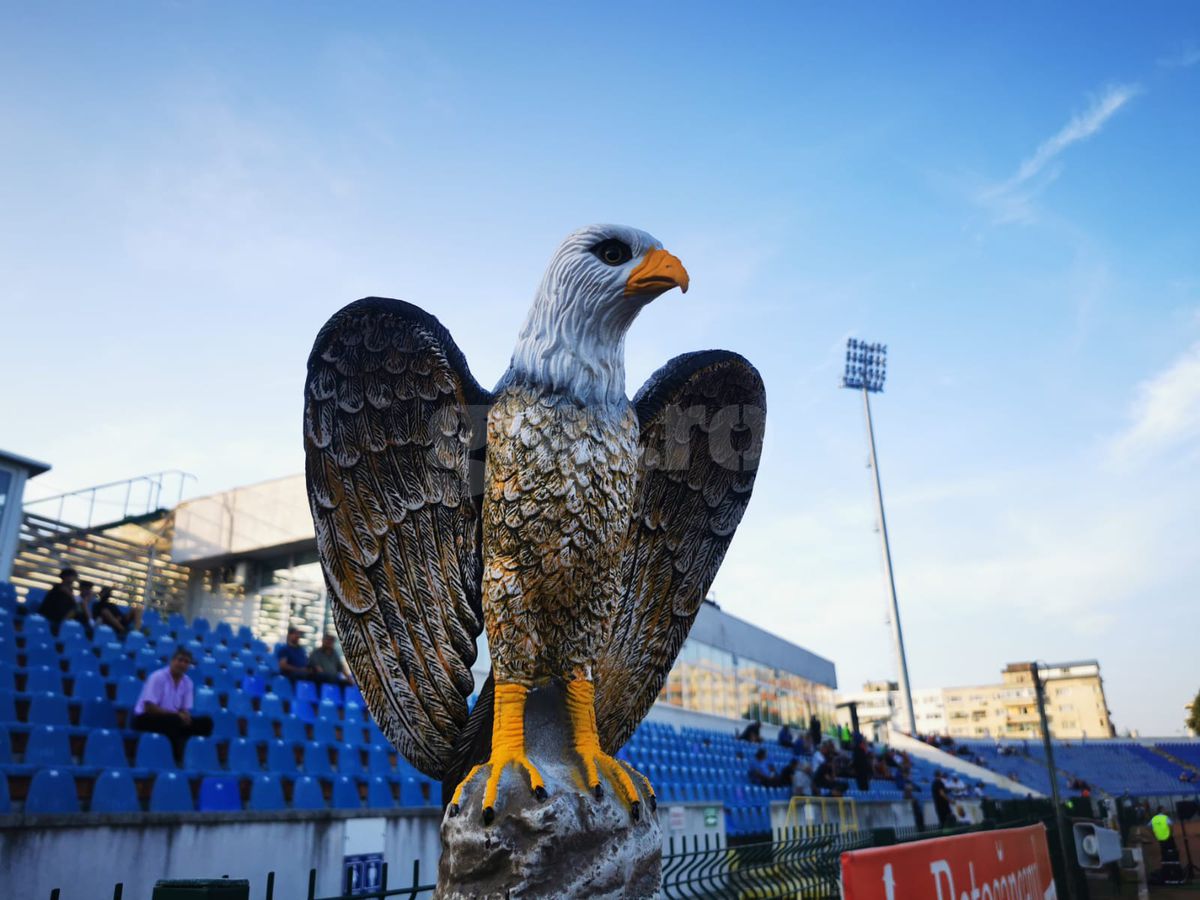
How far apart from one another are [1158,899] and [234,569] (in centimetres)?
1282

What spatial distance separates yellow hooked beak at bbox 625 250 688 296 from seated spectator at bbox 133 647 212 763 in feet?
13.4

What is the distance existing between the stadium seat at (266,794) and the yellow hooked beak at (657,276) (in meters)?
4.04

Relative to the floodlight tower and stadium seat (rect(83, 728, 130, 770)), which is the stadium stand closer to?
→ stadium seat (rect(83, 728, 130, 770))

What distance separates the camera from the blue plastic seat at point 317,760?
5637mm

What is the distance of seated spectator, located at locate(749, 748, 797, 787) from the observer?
12.7 m

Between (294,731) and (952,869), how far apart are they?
4.77 m

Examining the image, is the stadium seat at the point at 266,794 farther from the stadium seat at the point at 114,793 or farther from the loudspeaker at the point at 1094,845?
the loudspeaker at the point at 1094,845

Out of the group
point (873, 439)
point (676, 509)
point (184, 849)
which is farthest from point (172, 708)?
point (873, 439)

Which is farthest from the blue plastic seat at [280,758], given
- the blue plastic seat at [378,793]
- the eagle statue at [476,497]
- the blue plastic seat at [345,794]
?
the eagle statue at [476,497]

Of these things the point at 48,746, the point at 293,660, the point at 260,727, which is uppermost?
the point at 293,660

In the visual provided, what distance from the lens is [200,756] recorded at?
5.00m

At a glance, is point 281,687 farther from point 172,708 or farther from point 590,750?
point 590,750

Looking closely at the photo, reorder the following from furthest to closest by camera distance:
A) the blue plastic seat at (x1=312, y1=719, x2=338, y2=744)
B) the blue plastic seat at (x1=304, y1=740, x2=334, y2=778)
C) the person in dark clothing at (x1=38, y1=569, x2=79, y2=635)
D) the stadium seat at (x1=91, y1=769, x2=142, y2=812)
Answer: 1. the person in dark clothing at (x1=38, y1=569, x2=79, y2=635)
2. the blue plastic seat at (x1=312, y1=719, x2=338, y2=744)
3. the blue plastic seat at (x1=304, y1=740, x2=334, y2=778)
4. the stadium seat at (x1=91, y1=769, x2=142, y2=812)

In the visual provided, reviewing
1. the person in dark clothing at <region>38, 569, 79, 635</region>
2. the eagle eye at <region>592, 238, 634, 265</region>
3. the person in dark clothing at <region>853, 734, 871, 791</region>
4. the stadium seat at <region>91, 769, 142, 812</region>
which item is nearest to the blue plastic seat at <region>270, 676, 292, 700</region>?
the person in dark clothing at <region>38, 569, 79, 635</region>
